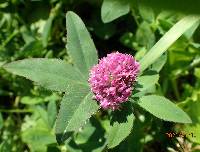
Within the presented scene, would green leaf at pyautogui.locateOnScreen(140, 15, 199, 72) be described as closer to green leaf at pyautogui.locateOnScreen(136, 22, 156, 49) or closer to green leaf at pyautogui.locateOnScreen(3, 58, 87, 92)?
green leaf at pyautogui.locateOnScreen(3, 58, 87, 92)

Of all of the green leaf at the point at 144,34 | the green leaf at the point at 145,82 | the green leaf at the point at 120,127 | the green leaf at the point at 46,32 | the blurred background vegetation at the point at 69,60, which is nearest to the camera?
the green leaf at the point at 120,127


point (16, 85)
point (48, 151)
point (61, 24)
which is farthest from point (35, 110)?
point (61, 24)

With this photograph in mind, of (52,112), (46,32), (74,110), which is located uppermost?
(74,110)

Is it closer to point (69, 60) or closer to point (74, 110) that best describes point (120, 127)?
point (74, 110)

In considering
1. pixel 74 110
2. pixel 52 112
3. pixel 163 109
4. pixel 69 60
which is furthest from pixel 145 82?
pixel 69 60

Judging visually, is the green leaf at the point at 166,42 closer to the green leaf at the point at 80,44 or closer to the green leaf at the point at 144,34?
the green leaf at the point at 80,44

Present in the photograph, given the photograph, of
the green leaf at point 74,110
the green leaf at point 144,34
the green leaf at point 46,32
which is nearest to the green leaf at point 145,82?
the green leaf at point 74,110
